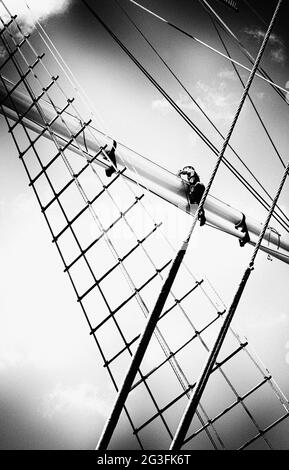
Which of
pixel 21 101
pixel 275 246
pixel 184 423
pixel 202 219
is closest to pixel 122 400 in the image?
pixel 184 423

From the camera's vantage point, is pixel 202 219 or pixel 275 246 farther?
pixel 275 246

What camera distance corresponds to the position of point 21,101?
14.6 feet

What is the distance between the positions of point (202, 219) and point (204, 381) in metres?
4.02
